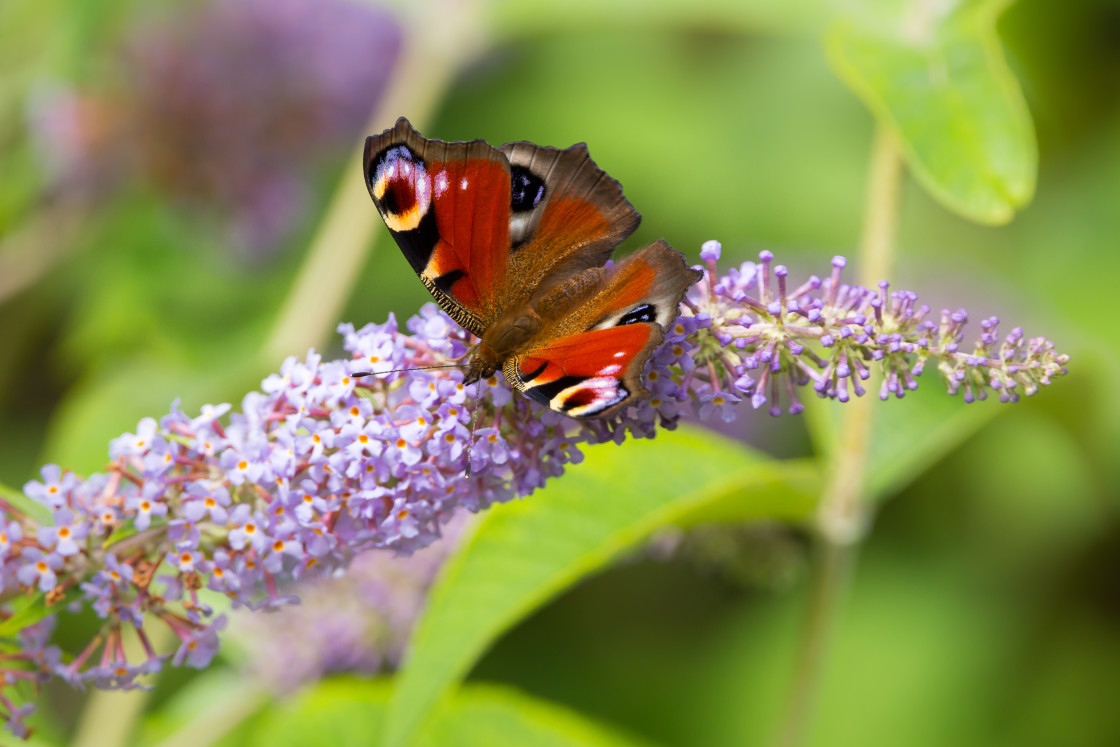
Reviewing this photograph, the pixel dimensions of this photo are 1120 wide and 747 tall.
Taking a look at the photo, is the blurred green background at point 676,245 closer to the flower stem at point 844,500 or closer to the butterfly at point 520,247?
the flower stem at point 844,500

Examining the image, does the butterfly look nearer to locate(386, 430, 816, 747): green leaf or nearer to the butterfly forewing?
the butterfly forewing

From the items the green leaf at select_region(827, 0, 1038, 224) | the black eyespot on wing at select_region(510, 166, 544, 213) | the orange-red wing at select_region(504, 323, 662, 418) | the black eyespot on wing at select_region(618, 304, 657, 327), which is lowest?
the orange-red wing at select_region(504, 323, 662, 418)

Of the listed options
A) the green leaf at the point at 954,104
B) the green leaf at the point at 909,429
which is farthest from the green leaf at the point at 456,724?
the green leaf at the point at 954,104

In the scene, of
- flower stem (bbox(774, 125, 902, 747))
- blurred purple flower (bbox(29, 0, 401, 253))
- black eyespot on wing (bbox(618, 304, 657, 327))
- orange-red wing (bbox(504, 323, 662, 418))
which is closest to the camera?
orange-red wing (bbox(504, 323, 662, 418))

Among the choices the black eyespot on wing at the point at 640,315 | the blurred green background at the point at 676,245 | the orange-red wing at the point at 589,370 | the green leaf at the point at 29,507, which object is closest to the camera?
the orange-red wing at the point at 589,370

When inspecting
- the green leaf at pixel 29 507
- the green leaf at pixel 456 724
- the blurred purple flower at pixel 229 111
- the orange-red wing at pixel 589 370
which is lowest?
the green leaf at pixel 456 724

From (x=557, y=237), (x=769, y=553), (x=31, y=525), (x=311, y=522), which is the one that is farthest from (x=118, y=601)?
(x=769, y=553)

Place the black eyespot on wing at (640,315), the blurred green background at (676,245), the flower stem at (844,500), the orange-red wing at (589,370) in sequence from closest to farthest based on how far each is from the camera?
the orange-red wing at (589,370) → the black eyespot on wing at (640,315) → the flower stem at (844,500) → the blurred green background at (676,245)

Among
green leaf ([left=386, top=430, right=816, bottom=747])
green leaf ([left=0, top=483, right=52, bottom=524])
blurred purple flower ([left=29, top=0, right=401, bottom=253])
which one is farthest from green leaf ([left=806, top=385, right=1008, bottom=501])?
blurred purple flower ([left=29, top=0, right=401, bottom=253])
